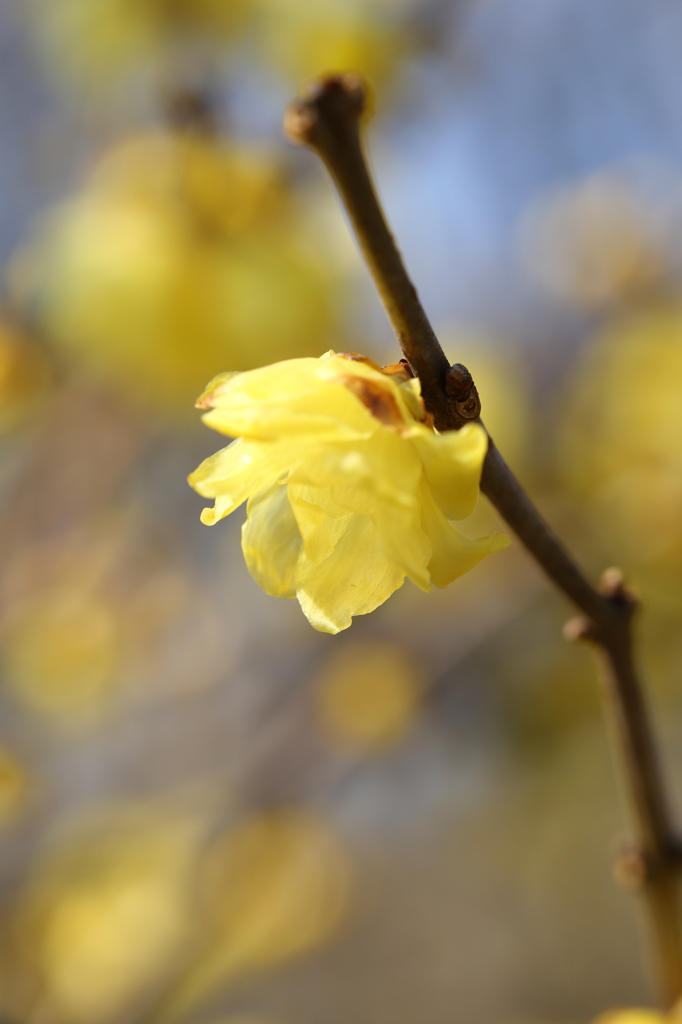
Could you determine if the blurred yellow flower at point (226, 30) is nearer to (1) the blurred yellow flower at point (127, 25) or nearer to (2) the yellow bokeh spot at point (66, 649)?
(1) the blurred yellow flower at point (127, 25)

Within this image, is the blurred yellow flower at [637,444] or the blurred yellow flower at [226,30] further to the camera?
the blurred yellow flower at [637,444]

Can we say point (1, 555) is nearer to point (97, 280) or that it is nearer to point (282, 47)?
point (97, 280)

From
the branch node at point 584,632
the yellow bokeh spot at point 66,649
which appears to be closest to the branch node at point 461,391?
the branch node at point 584,632

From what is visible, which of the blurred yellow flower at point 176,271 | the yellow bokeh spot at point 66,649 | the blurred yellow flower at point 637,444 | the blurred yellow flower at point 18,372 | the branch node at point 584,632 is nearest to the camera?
the branch node at point 584,632

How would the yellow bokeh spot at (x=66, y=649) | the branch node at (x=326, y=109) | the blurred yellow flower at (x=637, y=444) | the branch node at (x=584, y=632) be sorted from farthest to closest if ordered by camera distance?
the yellow bokeh spot at (x=66, y=649) → the blurred yellow flower at (x=637, y=444) → the branch node at (x=584, y=632) → the branch node at (x=326, y=109)

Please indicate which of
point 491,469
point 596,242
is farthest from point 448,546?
point 596,242

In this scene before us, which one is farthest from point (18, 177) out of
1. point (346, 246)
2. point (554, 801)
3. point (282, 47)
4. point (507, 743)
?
point (554, 801)

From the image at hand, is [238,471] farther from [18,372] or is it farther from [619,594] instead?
[18,372]
